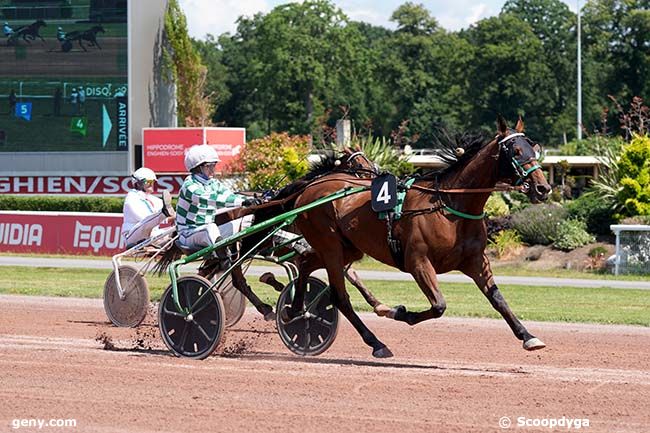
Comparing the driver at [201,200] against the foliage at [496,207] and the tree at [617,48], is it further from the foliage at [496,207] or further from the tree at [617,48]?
the tree at [617,48]

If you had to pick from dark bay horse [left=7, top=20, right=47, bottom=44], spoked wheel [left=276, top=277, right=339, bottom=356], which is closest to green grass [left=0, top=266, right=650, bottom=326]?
spoked wheel [left=276, top=277, right=339, bottom=356]

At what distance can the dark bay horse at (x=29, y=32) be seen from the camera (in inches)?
1150

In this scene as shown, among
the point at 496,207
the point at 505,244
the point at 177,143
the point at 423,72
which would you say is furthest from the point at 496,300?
the point at 423,72

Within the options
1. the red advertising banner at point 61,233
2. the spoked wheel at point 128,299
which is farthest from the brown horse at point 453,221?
the red advertising banner at point 61,233

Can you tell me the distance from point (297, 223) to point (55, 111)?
2027 centimetres

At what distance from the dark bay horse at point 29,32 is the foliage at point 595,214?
1397cm

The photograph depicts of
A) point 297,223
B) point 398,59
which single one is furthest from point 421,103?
point 297,223

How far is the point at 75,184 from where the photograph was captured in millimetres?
31500

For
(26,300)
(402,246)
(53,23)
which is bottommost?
(26,300)

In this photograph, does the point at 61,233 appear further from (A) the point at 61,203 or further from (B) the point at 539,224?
(B) the point at 539,224

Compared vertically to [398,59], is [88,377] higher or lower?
lower

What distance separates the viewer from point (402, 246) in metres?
9.13

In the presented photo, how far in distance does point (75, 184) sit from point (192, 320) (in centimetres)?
2269

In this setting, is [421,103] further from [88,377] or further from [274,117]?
[88,377]
